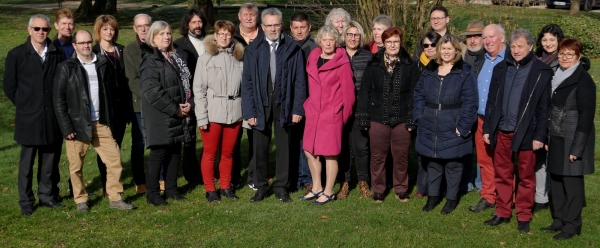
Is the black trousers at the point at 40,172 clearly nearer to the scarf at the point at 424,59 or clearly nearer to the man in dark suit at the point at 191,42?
the man in dark suit at the point at 191,42

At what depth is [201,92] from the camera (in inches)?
308

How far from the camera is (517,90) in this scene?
270 inches

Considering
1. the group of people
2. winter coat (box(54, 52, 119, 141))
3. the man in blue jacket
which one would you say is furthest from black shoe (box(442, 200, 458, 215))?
winter coat (box(54, 52, 119, 141))

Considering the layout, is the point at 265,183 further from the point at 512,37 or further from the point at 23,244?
the point at 512,37

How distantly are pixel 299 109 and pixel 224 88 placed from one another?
0.88 m

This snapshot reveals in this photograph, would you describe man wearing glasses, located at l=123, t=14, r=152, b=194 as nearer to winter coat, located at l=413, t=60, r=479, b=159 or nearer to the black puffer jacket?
the black puffer jacket

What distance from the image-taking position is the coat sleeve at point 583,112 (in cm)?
645

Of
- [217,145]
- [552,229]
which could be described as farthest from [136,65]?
[552,229]

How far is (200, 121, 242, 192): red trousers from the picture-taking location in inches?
315

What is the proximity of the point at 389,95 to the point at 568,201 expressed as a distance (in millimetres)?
2166

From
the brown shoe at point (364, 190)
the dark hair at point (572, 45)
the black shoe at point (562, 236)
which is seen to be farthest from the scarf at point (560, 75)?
the brown shoe at point (364, 190)

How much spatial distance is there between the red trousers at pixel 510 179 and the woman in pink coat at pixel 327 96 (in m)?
1.75

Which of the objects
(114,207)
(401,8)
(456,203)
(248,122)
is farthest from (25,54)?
(401,8)

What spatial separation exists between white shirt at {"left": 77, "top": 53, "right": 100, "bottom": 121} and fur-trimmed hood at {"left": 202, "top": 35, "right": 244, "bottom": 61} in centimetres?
123
